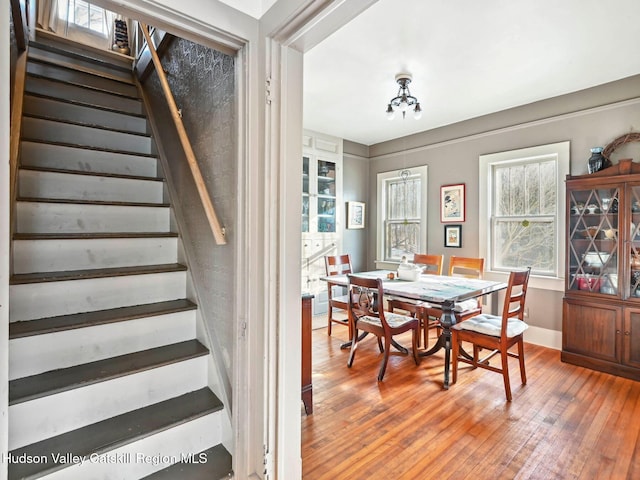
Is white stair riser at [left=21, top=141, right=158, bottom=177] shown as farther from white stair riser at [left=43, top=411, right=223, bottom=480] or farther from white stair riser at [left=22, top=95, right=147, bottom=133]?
white stair riser at [left=43, top=411, right=223, bottom=480]

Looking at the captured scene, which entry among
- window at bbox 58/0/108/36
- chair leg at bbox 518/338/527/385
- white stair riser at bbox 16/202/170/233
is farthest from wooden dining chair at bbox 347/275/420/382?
window at bbox 58/0/108/36

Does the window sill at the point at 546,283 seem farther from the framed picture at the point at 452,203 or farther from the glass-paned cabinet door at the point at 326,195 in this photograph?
the glass-paned cabinet door at the point at 326,195

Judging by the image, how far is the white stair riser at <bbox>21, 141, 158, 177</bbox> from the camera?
2.19 metres

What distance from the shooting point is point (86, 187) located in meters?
2.21

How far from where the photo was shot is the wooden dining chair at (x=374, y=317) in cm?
277

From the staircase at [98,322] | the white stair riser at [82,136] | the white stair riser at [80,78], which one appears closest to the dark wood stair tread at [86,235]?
the staircase at [98,322]

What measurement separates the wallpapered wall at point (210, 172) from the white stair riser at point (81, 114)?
689 millimetres

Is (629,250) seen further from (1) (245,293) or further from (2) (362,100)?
(1) (245,293)

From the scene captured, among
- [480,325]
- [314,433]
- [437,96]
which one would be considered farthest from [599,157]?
[314,433]

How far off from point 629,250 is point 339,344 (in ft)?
9.13

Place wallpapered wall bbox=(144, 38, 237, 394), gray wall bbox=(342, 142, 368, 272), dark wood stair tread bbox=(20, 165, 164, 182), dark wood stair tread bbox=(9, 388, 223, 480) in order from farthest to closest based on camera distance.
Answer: gray wall bbox=(342, 142, 368, 272) → dark wood stair tread bbox=(20, 165, 164, 182) → wallpapered wall bbox=(144, 38, 237, 394) → dark wood stair tread bbox=(9, 388, 223, 480)

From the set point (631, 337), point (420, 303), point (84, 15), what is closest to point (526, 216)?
point (631, 337)

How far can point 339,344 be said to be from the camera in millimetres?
3691

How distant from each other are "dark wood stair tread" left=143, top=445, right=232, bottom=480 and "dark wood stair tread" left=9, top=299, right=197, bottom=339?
2.34 ft
